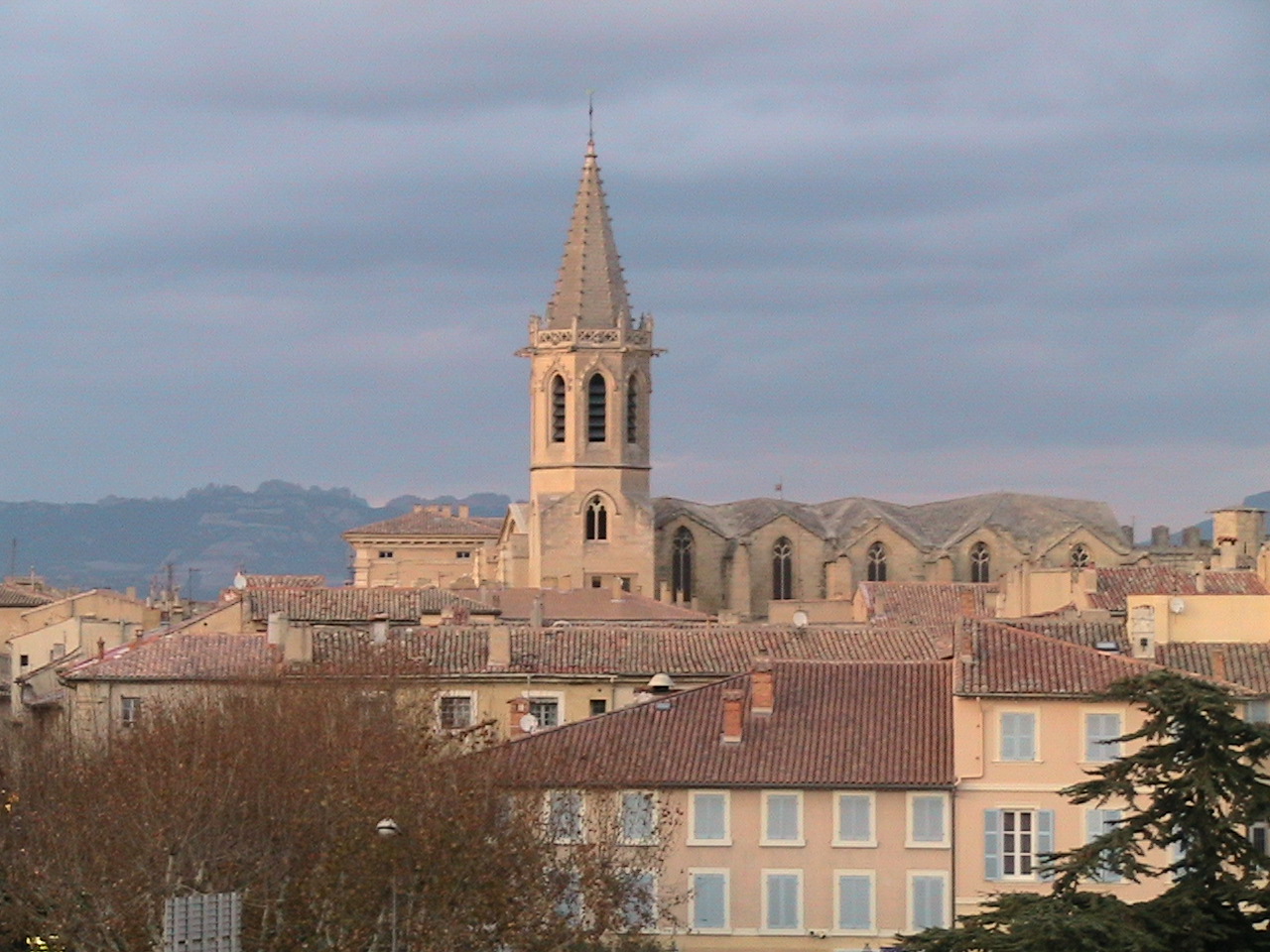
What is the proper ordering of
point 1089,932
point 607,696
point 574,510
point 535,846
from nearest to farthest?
1. point 1089,932
2. point 535,846
3. point 607,696
4. point 574,510

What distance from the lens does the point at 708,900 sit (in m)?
63.9

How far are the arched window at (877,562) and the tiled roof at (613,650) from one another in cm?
8009

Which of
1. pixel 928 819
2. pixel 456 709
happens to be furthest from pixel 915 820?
pixel 456 709

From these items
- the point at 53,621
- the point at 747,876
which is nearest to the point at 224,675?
the point at 747,876

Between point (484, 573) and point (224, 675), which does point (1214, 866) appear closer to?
point (224, 675)

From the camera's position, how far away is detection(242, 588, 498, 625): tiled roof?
3979 inches

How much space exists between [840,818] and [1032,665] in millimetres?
4986

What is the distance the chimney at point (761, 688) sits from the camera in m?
66.8

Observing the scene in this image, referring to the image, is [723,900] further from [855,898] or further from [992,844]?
[992,844]

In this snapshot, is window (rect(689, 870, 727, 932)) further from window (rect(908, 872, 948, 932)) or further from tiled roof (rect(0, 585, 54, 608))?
tiled roof (rect(0, 585, 54, 608))

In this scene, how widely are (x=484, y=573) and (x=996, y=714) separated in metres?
97.7

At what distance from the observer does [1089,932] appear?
44.0 m

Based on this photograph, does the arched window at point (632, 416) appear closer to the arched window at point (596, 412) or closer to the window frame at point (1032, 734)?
the arched window at point (596, 412)

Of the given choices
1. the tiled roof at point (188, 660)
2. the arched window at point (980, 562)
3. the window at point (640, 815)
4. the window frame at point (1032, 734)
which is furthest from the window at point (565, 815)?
the arched window at point (980, 562)
